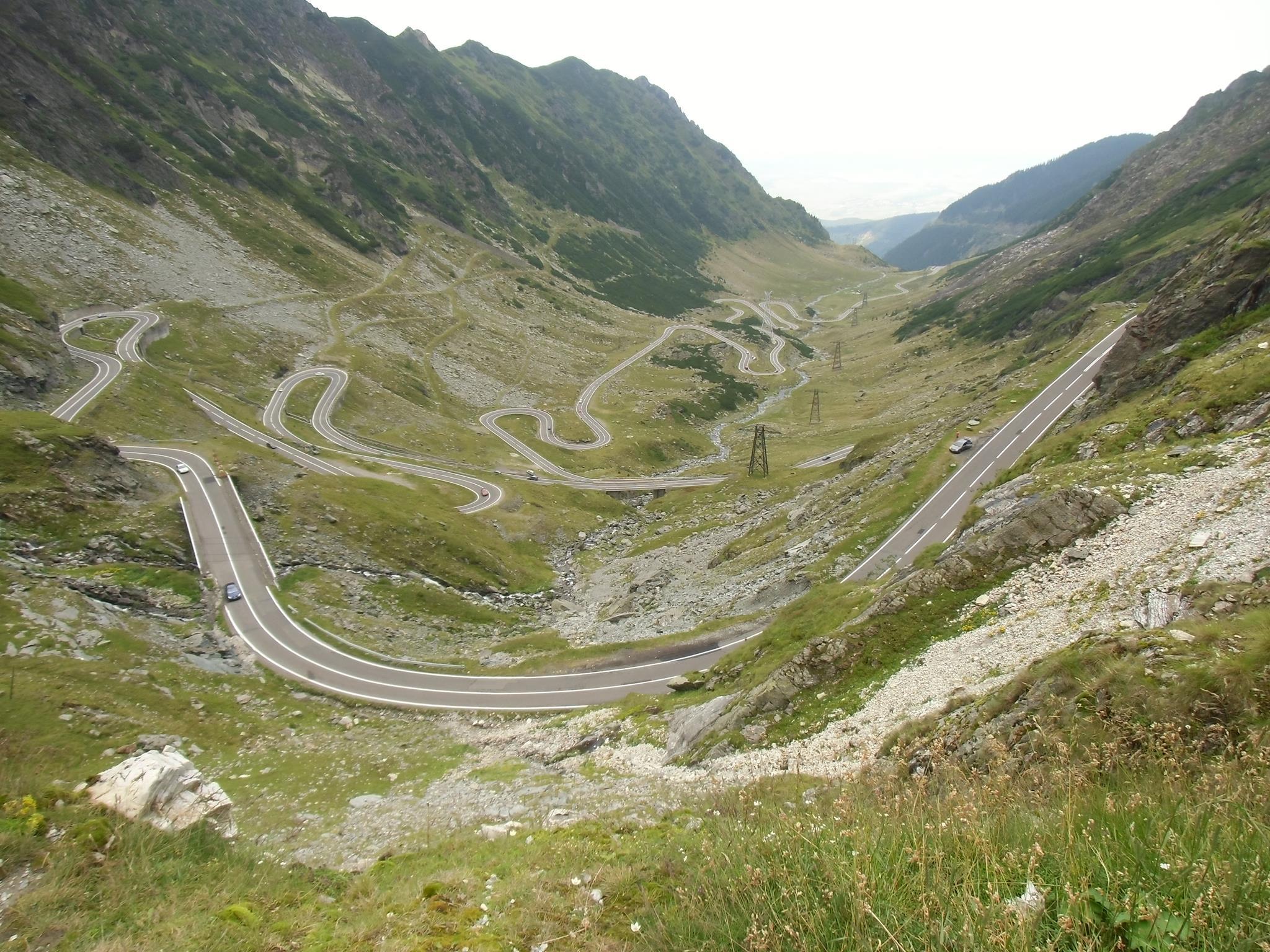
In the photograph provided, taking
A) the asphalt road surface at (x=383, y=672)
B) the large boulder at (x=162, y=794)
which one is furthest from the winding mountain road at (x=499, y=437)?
the large boulder at (x=162, y=794)

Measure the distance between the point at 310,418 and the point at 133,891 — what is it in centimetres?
8862

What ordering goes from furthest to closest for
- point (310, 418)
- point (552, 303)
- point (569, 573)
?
1. point (552, 303)
2. point (310, 418)
3. point (569, 573)

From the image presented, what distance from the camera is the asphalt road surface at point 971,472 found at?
39.6 meters

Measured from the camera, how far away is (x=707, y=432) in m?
122

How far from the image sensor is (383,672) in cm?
4269

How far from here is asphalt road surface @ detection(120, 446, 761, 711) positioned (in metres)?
39.3

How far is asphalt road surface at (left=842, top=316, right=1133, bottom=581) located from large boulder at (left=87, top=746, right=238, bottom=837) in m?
32.1

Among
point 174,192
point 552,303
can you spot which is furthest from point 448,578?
point 552,303

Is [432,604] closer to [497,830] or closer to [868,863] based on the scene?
[497,830]

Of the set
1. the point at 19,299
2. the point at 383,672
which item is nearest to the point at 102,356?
the point at 19,299

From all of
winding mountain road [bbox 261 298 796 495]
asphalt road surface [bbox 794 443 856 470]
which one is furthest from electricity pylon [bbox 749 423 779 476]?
winding mountain road [bbox 261 298 796 495]

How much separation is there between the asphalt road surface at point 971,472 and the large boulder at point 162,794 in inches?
1263

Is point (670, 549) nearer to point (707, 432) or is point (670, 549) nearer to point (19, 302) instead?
point (707, 432)

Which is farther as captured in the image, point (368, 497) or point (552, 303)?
point (552, 303)
